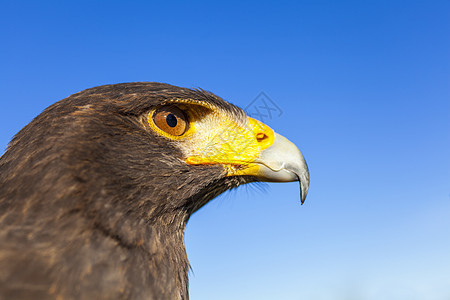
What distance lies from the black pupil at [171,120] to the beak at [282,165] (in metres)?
0.88

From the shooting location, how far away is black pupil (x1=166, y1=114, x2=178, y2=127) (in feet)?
12.4

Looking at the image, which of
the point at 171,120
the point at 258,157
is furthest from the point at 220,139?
the point at 171,120

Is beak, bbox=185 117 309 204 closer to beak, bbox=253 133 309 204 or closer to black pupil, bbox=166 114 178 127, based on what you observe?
beak, bbox=253 133 309 204

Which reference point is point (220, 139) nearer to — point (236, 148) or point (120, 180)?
point (236, 148)

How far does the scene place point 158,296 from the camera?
3.05m

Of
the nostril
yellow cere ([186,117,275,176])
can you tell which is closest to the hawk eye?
yellow cere ([186,117,275,176])

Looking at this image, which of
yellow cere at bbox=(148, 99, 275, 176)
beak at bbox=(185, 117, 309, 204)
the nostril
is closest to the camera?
yellow cere at bbox=(148, 99, 275, 176)

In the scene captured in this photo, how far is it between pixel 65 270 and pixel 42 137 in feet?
3.62

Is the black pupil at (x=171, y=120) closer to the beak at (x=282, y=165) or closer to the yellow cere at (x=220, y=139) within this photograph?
the yellow cere at (x=220, y=139)

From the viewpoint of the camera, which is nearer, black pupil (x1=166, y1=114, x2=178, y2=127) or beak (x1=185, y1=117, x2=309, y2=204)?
black pupil (x1=166, y1=114, x2=178, y2=127)

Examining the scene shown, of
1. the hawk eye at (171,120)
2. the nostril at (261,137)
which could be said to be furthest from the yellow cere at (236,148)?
the hawk eye at (171,120)

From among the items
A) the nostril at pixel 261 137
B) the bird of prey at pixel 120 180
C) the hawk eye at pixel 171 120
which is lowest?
the bird of prey at pixel 120 180

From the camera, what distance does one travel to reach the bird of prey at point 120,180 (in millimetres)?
2689

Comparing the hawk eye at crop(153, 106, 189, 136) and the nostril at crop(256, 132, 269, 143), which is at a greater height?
the nostril at crop(256, 132, 269, 143)
